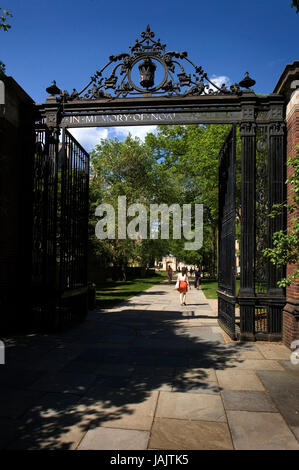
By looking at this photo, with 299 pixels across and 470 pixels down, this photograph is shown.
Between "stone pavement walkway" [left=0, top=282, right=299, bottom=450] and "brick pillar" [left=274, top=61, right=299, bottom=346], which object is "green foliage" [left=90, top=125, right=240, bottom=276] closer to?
"brick pillar" [left=274, top=61, right=299, bottom=346]

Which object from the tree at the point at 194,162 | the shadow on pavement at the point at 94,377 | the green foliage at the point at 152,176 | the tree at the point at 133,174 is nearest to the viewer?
the shadow on pavement at the point at 94,377

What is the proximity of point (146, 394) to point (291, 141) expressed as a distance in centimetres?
607

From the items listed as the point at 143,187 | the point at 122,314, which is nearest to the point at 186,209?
the point at 143,187

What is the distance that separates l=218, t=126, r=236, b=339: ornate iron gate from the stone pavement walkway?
76 cm

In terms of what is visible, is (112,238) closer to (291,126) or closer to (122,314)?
(122,314)

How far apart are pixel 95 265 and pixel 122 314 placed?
73.2ft

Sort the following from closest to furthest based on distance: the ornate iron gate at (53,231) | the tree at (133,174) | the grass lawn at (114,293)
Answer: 1. the ornate iron gate at (53,231)
2. the grass lawn at (114,293)
3. the tree at (133,174)

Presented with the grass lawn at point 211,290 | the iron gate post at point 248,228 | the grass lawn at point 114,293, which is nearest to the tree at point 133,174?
the grass lawn at point 114,293

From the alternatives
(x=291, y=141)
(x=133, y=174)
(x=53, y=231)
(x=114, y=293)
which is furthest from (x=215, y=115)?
(x=133, y=174)

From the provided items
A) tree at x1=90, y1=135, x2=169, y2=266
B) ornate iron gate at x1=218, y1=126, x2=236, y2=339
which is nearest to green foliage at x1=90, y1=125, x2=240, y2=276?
tree at x1=90, y1=135, x2=169, y2=266

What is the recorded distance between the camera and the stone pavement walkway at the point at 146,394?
354 centimetres

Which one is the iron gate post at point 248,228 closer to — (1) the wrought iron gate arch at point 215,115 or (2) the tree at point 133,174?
(1) the wrought iron gate arch at point 215,115

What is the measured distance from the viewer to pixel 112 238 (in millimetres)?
28094

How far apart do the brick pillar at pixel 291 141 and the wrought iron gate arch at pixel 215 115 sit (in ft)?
0.56
